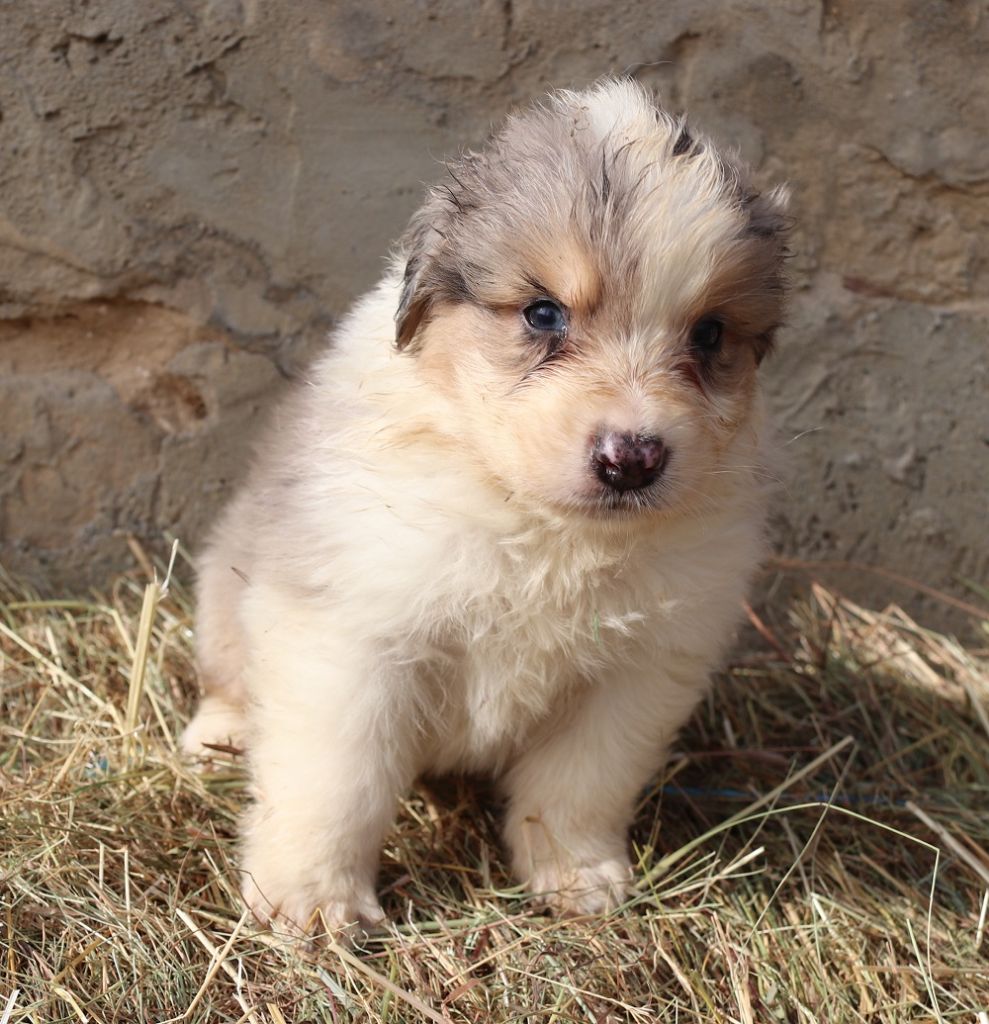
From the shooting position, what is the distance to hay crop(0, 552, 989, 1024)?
2.56 metres

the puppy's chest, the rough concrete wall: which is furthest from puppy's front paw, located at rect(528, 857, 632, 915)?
the rough concrete wall

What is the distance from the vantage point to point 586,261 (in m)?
2.29

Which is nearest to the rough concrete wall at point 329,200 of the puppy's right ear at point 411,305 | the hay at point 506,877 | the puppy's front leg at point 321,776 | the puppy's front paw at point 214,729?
the hay at point 506,877

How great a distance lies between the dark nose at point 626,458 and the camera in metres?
2.22

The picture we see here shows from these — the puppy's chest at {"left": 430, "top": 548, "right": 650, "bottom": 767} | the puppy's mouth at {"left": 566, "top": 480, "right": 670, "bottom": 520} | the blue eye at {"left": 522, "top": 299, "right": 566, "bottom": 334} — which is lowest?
the puppy's chest at {"left": 430, "top": 548, "right": 650, "bottom": 767}

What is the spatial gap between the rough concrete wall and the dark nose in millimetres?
1555

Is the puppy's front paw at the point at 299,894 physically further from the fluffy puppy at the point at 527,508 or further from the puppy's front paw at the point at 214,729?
the puppy's front paw at the point at 214,729

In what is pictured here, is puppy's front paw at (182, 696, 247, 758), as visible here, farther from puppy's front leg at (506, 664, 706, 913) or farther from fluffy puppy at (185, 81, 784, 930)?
puppy's front leg at (506, 664, 706, 913)

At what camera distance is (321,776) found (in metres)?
2.66

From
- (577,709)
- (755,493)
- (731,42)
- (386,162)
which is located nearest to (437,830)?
(577,709)

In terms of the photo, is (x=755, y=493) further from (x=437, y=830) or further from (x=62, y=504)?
(x=62, y=504)

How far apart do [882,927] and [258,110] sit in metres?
2.84

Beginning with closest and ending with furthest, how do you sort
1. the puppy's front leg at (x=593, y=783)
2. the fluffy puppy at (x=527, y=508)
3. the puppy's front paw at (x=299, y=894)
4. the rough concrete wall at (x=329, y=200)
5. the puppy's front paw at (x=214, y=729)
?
the fluffy puppy at (x=527, y=508) < the puppy's front paw at (x=299, y=894) < the puppy's front leg at (x=593, y=783) < the puppy's front paw at (x=214, y=729) < the rough concrete wall at (x=329, y=200)

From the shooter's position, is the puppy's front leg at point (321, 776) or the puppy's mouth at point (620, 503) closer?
the puppy's mouth at point (620, 503)
